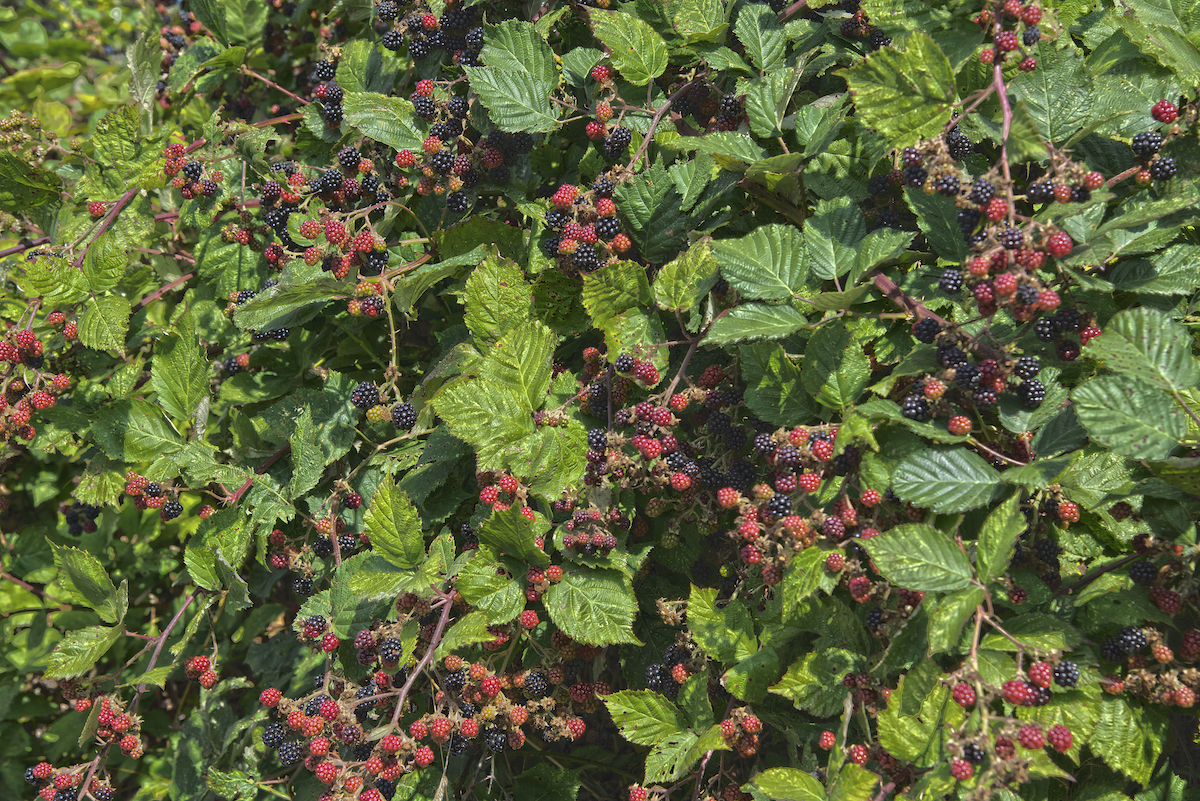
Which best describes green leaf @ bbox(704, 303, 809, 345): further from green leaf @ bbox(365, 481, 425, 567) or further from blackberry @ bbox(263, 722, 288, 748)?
blackberry @ bbox(263, 722, 288, 748)

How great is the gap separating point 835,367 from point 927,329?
0.77 ft

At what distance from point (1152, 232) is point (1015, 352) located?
427mm

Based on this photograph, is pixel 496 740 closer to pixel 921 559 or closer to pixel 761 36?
pixel 921 559

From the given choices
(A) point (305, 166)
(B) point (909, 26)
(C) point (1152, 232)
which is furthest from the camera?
(A) point (305, 166)

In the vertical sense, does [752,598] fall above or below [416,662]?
above

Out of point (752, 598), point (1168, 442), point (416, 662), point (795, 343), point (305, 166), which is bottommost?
point (416, 662)

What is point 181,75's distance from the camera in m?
3.39

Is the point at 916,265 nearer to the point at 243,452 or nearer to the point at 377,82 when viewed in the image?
the point at 377,82

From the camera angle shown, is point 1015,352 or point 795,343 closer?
point 1015,352

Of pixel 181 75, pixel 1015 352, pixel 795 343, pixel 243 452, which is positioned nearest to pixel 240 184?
pixel 181 75

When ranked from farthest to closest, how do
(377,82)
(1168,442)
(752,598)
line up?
(377,82) → (752,598) → (1168,442)

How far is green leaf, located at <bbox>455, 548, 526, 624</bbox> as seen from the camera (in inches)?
83.2

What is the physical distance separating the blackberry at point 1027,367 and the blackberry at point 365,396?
187cm

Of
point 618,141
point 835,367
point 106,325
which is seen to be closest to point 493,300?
point 618,141
